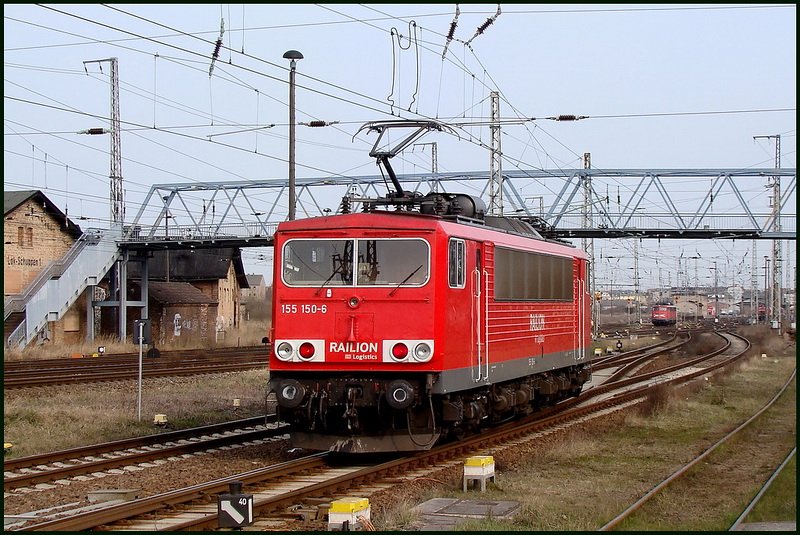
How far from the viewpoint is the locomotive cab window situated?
1404 cm

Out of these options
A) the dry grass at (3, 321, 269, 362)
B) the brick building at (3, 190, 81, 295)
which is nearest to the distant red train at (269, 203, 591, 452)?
the dry grass at (3, 321, 269, 362)

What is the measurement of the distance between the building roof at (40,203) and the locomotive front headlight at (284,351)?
115 ft

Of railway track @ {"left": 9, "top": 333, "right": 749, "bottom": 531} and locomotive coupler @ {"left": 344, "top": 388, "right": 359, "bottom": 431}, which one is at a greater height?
locomotive coupler @ {"left": 344, "top": 388, "right": 359, "bottom": 431}

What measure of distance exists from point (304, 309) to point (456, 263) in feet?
7.54

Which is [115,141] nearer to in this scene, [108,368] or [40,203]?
[40,203]

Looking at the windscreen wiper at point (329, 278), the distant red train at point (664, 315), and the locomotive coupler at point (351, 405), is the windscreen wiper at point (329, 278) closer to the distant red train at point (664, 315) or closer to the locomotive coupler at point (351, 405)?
the locomotive coupler at point (351, 405)

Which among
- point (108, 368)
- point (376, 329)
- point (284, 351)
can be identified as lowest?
point (108, 368)

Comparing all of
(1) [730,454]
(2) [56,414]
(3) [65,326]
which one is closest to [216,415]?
(2) [56,414]

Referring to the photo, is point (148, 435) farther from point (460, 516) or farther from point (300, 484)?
point (460, 516)

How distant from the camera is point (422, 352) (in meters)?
13.7

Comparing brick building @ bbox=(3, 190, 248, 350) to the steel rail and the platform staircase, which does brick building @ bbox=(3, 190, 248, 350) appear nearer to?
the platform staircase

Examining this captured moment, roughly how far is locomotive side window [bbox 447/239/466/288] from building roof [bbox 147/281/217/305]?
43.9m

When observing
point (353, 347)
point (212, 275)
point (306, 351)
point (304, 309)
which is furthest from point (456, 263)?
point (212, 275)

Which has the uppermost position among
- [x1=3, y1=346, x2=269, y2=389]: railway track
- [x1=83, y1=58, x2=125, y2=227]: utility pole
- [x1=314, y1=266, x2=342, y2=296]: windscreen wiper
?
[x1=83, y1=58, x2=125, y2=227]: utility pole
